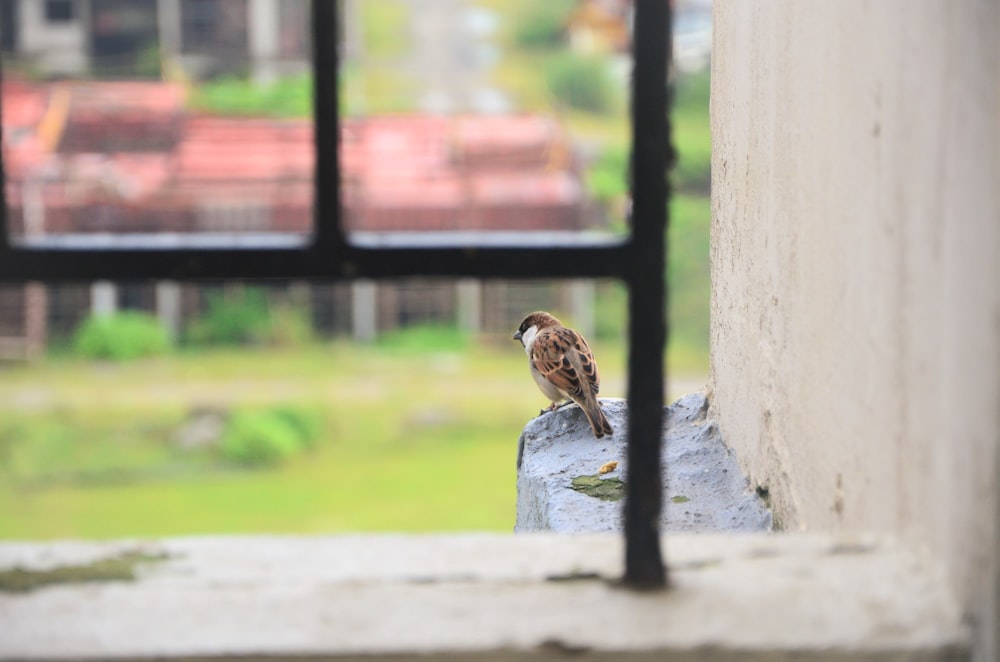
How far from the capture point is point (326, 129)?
4.00 ft

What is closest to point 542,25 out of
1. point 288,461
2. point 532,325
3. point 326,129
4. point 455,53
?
point 455,53

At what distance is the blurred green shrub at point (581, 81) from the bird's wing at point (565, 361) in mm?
16675

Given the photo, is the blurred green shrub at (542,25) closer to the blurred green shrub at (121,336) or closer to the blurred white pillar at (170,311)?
the blurred white pillar at (170,311)

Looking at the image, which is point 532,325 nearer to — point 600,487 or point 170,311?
point 600,487

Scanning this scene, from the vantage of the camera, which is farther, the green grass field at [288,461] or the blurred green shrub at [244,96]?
the green grass field at [288,461]

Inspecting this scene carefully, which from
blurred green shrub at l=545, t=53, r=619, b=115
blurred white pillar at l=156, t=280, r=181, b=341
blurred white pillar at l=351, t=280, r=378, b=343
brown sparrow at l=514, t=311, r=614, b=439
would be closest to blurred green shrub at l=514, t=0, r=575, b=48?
blurred green shrub at l=545, t=53, r=619, b=115

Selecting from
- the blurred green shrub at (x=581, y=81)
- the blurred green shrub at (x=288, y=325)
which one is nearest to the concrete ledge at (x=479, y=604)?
the blurred green shrub at (x=581, y=81)

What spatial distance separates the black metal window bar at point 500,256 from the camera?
119cm

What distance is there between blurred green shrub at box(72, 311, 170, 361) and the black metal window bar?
2500cm

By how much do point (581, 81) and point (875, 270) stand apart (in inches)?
784

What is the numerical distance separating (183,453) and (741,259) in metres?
26.4

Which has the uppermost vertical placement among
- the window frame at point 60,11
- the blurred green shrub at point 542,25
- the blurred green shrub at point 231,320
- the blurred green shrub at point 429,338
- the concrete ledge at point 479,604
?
the blurred green shrub at point 542,25

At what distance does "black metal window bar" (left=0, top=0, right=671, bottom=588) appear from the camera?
1190 millimetres

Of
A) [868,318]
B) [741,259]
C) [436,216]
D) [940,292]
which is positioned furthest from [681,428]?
[436,216]
